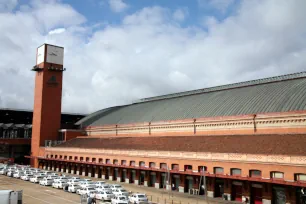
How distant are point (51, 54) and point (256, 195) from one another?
73.1m

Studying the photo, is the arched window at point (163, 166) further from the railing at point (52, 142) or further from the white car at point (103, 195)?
the railing at point (52, 142)

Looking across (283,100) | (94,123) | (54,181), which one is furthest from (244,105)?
(94,123)

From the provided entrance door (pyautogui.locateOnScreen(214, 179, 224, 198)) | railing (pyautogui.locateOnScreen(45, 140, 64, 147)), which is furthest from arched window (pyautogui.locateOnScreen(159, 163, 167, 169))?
railing (pyautogui.locateOnScreen(45, 140, 64, 147))

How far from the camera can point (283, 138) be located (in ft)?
142

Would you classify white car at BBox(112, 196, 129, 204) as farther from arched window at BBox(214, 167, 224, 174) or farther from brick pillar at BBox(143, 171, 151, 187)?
brick pillar at BBox(143, 171, 151, 187)

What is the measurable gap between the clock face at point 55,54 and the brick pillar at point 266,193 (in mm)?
73337

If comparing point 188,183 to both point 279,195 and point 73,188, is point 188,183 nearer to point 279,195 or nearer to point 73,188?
point 279,195

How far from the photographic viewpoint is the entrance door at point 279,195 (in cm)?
3600

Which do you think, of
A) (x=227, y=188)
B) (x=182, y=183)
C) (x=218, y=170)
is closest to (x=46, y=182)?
(x=182, y=183)

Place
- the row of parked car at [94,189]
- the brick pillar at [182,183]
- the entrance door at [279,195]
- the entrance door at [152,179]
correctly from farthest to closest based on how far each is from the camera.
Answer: the entrance door at [152,179], the brick pillar at [182,183], the row of parked car at [94,189], the entrance door at [279,195]

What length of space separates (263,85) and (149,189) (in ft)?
94.1

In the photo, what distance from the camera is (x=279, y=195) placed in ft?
120

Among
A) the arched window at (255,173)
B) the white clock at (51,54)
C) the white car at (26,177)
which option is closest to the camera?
the arched window at (255,173)

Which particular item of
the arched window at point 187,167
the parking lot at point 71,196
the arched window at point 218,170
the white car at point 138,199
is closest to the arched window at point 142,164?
the parking lot at point 71,196
